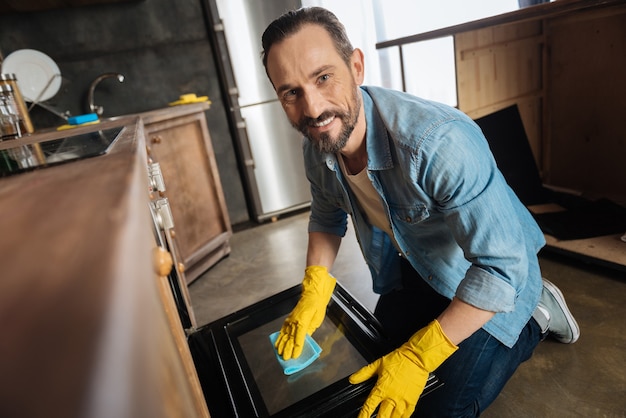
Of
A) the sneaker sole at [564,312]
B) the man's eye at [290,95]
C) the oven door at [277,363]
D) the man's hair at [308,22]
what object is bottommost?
the sneaker sole at [564,312]

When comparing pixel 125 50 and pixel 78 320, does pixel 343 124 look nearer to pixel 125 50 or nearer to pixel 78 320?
pixel 78 320

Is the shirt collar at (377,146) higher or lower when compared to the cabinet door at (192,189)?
higher

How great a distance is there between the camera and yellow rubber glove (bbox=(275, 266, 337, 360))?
1026mm

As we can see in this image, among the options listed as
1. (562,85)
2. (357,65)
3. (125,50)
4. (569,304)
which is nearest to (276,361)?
(357,65)

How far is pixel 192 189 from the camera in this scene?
2.37 metres

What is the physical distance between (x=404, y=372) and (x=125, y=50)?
2.77 metres

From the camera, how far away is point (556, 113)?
2424mm

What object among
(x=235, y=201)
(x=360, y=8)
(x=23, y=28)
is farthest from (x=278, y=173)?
(x=23, y=28)

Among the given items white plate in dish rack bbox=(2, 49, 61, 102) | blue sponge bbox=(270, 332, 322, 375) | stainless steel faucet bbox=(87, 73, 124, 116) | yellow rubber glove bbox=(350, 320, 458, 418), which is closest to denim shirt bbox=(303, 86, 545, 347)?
yellow rubber glove bbox=(350, 320, 458, 418)

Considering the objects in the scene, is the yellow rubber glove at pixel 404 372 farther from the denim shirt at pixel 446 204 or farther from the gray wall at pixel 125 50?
the gray wall at pixel 125 50

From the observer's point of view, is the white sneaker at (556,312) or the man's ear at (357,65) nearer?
the man's ear at (357,65)

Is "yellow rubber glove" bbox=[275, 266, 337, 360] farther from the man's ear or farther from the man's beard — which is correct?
the man's ear

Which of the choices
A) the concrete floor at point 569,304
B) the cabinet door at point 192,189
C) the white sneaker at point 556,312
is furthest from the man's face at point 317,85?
the cabinet door at point 192,189

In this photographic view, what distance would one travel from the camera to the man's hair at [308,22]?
1024 millimetres
